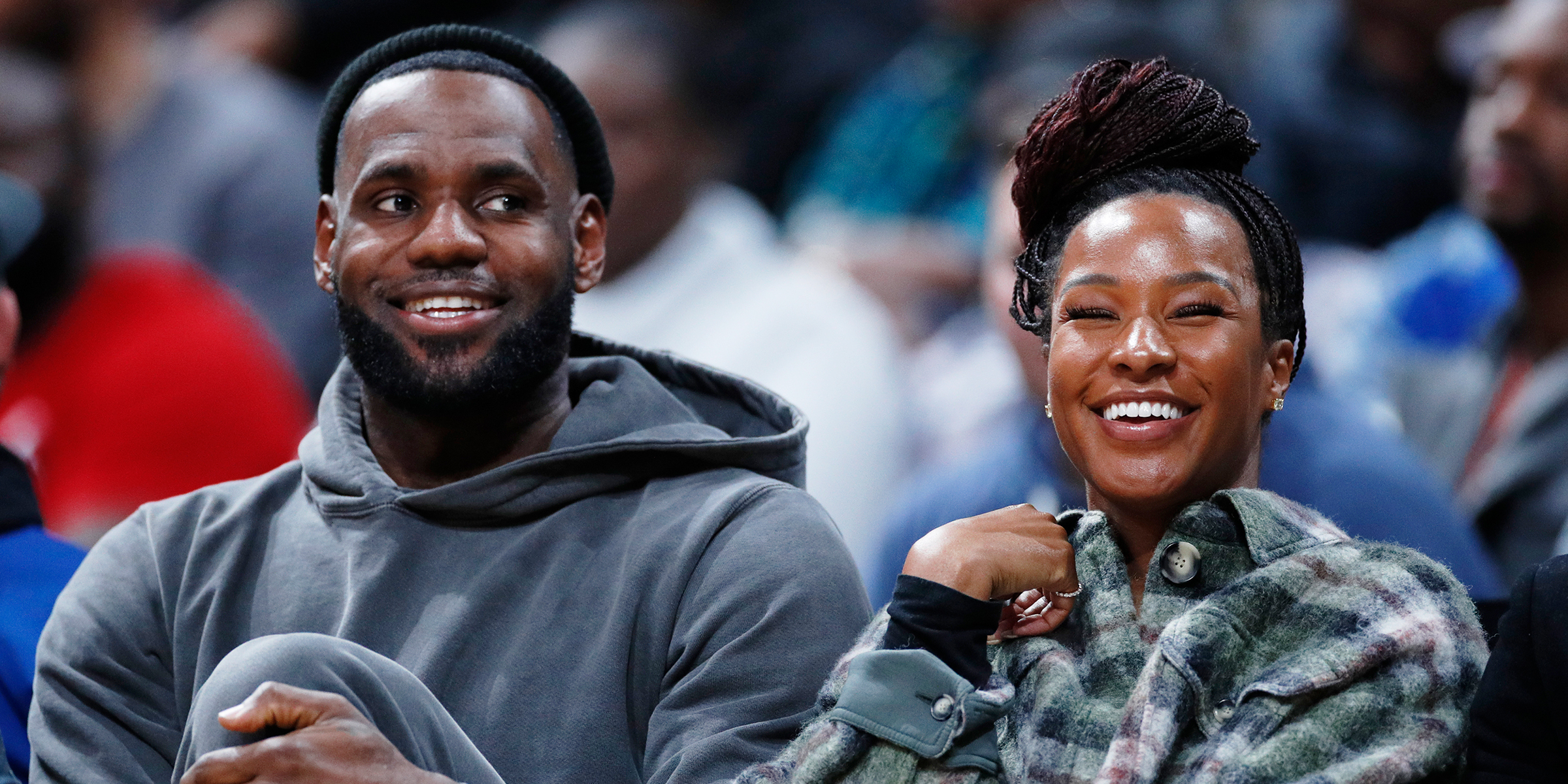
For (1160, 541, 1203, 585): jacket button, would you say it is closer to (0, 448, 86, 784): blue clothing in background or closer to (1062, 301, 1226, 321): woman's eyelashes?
(1062, 301, 1226, 321): woman's eyelashes

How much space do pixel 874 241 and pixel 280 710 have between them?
393 centimetres

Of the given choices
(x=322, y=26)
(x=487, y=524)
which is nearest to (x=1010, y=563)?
(x=487, y=524)

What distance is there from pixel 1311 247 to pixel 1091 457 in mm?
A: 3211

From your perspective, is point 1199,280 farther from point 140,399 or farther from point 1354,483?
point 140,399

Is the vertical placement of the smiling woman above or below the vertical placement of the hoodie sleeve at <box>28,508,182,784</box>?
above

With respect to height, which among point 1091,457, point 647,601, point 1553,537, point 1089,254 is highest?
point 1089,254

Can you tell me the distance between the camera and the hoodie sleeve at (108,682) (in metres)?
2.77

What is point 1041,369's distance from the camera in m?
4.04

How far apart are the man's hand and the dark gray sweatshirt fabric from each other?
395 mm

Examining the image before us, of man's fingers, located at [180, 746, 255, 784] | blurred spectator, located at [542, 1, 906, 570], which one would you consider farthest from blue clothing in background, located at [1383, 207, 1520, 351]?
man's fingers, located at [180, 746, 255, 784]

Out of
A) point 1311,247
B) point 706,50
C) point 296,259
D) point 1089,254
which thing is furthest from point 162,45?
point 1089,254

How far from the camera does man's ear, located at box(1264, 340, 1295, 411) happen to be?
2.55 metres

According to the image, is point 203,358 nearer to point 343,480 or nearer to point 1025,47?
point 343,480

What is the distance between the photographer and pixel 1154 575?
8.21ft
